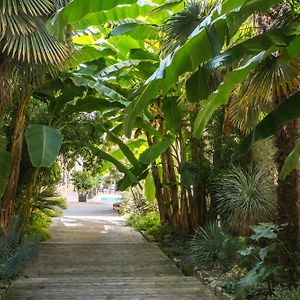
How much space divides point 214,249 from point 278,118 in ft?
10.2

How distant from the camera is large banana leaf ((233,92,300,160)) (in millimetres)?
4262

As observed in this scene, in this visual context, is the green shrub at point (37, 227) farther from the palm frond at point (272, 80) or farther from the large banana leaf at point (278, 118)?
the large banana leaf at point (278, 118)

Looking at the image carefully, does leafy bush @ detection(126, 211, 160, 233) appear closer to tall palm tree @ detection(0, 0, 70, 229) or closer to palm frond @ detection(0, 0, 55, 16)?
tall palm tree @ detection(0, 0, 70, 229)

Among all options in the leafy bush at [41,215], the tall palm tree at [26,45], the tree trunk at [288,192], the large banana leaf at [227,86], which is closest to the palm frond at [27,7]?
A: the tall palm tree at [26,45]

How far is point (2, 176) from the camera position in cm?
576

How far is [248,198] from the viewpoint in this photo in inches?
270

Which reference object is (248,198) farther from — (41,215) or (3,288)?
(41,215)

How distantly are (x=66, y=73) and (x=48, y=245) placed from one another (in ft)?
13.1

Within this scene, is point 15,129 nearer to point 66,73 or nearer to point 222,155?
point 66,73

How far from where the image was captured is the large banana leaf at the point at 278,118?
4.26m

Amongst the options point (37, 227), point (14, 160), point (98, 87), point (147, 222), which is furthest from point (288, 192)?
point (147, 222)

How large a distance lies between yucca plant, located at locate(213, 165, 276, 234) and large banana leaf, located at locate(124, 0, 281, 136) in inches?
142

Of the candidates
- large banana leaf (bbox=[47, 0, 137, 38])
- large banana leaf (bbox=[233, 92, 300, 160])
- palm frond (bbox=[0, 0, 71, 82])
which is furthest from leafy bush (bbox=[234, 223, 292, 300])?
palm frond (bbox=[0, 0, 71, 82])

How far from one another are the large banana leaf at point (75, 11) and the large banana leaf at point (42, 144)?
173cm
